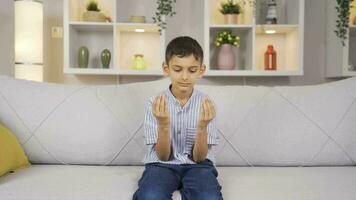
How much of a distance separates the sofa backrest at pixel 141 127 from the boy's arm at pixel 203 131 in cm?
30

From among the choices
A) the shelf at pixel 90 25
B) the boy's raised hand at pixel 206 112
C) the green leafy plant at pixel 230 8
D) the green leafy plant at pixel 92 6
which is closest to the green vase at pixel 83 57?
the shelf at pixel 90 25

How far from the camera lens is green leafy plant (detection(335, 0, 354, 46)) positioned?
9.08ft

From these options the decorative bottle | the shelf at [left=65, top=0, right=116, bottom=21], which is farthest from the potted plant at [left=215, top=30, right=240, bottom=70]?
the shelf at [left=65, top=0, right=116, bottom=21]

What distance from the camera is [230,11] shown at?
3.00 m

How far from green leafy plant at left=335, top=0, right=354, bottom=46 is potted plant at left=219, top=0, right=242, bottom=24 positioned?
70 cm

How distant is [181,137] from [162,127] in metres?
0.14

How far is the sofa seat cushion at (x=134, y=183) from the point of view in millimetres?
1209

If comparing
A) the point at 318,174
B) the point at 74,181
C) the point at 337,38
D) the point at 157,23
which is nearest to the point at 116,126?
the point at 74,181

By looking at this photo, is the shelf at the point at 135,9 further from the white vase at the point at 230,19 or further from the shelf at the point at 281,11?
the shelf at the point at 281,11

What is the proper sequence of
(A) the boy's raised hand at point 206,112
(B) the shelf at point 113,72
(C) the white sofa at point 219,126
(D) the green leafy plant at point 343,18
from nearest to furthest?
(A) the boy's raised hand at point 206,112 < (C) the white sofa at point 219,126 < (D) the green leafy plant at point 343,18 < (B) the shelf at point 113,72

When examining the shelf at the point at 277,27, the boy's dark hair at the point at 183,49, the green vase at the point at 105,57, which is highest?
the shelf at the point at 277,27

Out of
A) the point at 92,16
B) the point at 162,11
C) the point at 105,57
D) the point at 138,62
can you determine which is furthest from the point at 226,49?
the point at 92,16

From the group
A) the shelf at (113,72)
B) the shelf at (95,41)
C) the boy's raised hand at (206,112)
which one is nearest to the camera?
the boy's raised hand at (206,112)

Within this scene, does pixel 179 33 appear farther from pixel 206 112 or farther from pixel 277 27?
pixel 206 112
